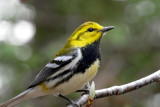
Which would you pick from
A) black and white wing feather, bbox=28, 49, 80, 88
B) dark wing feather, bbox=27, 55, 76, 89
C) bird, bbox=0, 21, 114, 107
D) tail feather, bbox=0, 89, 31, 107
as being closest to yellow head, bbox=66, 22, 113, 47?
bird, bbox=0, 21, 114, 107

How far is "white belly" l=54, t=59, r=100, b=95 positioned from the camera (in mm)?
3814

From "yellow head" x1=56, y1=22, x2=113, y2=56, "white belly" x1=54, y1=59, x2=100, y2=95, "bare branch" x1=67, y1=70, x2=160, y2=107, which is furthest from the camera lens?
"yellow head" x1=56, y1=22, x2=113, y2=56

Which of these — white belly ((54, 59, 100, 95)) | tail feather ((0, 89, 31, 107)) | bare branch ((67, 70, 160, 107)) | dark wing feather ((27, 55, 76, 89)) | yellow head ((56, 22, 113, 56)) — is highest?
yellow head ((56, 22, 113, 56))

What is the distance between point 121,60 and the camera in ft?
21.0

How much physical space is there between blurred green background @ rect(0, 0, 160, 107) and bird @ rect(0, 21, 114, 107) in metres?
1.07

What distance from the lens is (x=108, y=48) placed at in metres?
6.57

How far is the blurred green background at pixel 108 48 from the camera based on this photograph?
574 cm

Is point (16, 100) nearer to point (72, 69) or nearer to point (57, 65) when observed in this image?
point (57, 65)

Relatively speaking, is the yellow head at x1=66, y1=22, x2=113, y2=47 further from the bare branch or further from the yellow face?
the bare branch

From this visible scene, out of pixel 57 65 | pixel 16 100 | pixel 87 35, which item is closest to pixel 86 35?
pixel 87 35

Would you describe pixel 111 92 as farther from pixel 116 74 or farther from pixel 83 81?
pixel 116 74

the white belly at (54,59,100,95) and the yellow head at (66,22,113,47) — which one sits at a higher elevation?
the yellow head at (66,22,113,47)

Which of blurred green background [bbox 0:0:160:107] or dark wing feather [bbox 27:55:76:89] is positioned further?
blurred green background [bbox 0:0:160:107]


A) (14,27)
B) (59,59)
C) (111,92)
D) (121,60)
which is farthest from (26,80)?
(111,92)
